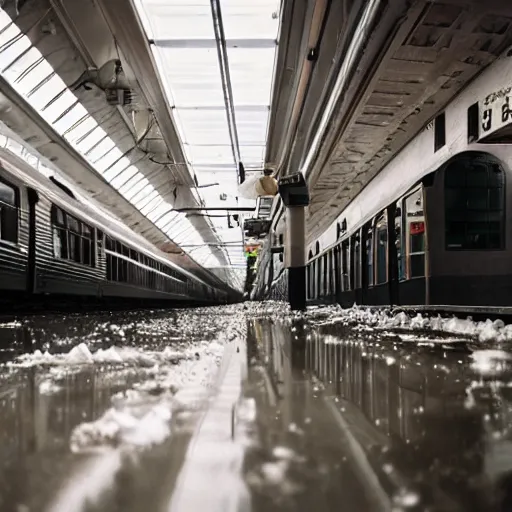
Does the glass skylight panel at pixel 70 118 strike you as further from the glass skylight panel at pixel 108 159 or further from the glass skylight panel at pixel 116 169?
the glass skylight panel at pixel 116 169

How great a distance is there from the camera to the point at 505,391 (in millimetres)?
1689

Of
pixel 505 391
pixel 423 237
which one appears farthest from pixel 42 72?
pixel 505 391

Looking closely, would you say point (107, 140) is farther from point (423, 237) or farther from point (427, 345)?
point (427, 345)

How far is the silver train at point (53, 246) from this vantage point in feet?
23.3

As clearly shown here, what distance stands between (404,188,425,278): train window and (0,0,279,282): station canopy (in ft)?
8.63

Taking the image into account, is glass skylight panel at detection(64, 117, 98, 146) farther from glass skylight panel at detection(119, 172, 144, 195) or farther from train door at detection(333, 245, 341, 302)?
train door at detection(333, 245, 341, 302)

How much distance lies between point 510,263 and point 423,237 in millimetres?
1226

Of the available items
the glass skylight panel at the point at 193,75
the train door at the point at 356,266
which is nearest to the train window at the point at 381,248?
the train door at the point at 356,266

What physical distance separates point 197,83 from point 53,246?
3.19 m

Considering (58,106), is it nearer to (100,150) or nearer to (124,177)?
(100,150)

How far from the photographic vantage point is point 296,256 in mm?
11438

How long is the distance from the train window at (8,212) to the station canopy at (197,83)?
151cm

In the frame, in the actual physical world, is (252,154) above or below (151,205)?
above

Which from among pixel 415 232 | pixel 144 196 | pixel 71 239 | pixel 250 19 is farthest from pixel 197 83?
pixel 144 196
